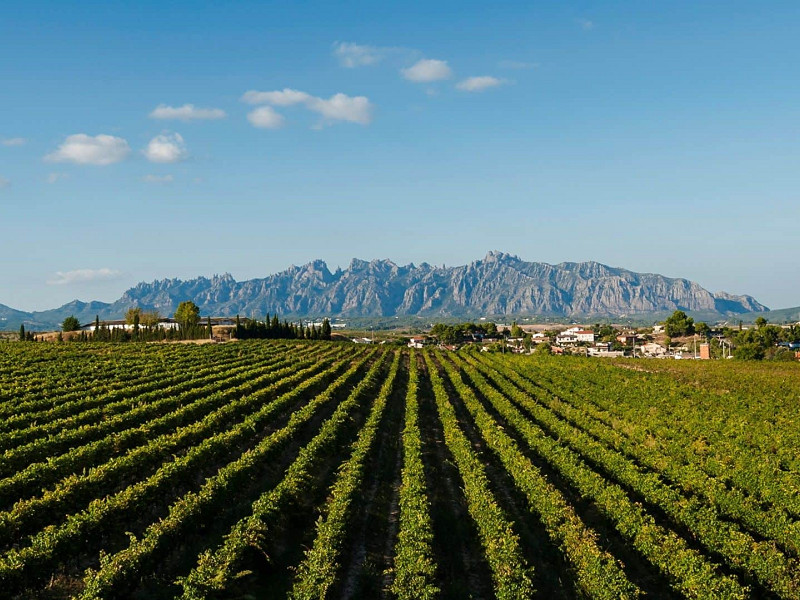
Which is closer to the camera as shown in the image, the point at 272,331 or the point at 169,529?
the point at 169,529

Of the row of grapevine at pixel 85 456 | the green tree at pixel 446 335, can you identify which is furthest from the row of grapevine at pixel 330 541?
the green tree at pixel 446 335

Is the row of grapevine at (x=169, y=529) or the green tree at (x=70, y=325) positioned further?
the green tree at (x=70, y=325)

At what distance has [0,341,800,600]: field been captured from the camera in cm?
1362

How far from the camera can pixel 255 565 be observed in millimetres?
14969

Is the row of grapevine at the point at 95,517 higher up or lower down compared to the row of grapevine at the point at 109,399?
lower down

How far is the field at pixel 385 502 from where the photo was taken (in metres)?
13.6

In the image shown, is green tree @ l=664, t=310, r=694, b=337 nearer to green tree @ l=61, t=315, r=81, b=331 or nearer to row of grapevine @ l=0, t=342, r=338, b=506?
green tree @ l=61, t=315, r=81, b=331

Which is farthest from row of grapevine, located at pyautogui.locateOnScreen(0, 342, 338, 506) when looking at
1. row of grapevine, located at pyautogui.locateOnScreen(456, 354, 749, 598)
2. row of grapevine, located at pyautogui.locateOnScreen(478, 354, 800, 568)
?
row of grapevine, located at pyautogui.locateOnScreen(478, 354, 800, 568)

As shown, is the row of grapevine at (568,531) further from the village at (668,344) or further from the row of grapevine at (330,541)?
the village at (668,344)

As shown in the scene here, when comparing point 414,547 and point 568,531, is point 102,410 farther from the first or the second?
point 568,531

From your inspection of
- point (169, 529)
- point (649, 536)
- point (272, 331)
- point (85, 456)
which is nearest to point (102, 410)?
point (85, 456)

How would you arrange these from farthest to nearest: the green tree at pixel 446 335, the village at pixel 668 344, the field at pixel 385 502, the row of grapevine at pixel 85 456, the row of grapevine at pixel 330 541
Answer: the green tree at pixel 446 335 → the village at pixel 668 344 → the row of grapevine at pixel 85 456 → the field at pixel 385 502 → the row of grapevine at pixel 330 541

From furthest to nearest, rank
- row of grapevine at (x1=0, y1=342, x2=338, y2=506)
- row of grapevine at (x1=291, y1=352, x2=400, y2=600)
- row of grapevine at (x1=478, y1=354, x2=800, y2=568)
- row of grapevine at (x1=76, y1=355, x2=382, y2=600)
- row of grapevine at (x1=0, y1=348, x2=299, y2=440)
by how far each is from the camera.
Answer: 1. row of grapevine at (x1=0, y1=348, x2=299, y2=440)
2. row of grapevine at (x1=0, y1=342, x2=338, y2=506)
3. row of grapevine at (x1=478, y1=354, x2=800, y2=568)
4. row of grapevine at (x1=291, y1=352, x2=400, y2=600)
5. row of grapevine at (x1=76, y1=355, x2=382, y2=600)

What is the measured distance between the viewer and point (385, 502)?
20438 mm
